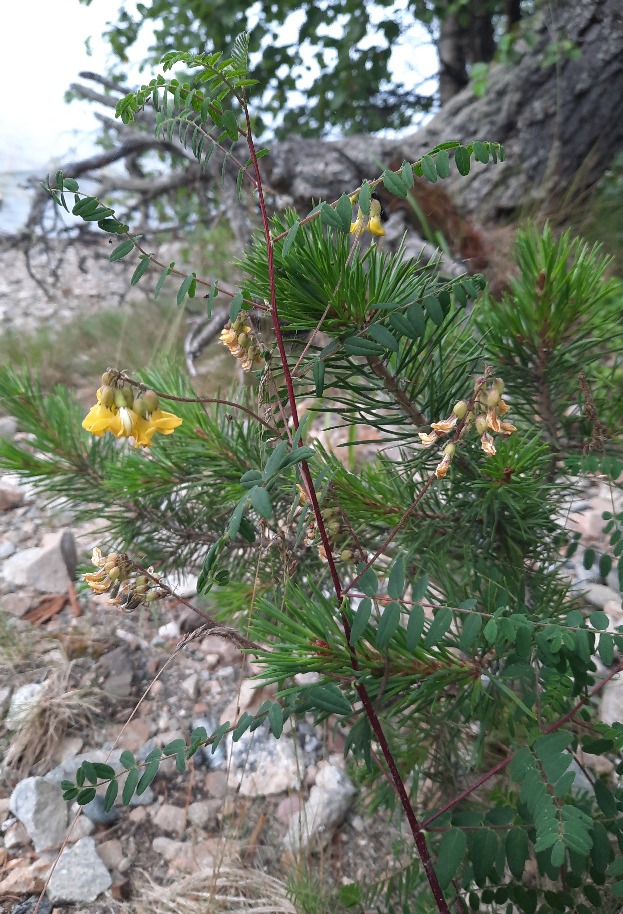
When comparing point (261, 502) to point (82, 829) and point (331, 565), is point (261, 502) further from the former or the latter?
point (82, 829)

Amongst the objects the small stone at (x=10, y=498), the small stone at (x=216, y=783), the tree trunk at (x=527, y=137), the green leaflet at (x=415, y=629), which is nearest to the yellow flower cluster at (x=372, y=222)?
the green leaflet at (x=415, y=629)

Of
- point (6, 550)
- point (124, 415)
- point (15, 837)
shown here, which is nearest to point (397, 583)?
point (124, 415)

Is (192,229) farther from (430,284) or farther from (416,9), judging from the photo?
(430,284)

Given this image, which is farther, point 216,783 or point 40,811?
point 216,783

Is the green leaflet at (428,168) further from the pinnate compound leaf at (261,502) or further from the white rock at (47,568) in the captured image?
the white rock at (47,568)

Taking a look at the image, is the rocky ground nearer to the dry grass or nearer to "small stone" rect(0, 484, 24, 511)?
the dry grass

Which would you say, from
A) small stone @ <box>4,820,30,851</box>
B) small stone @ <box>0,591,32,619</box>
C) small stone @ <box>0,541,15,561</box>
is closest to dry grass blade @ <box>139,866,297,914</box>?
small stone @ <box>4,820,30,851</box>

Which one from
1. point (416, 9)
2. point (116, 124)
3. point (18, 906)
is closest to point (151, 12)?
point (116, 124)
